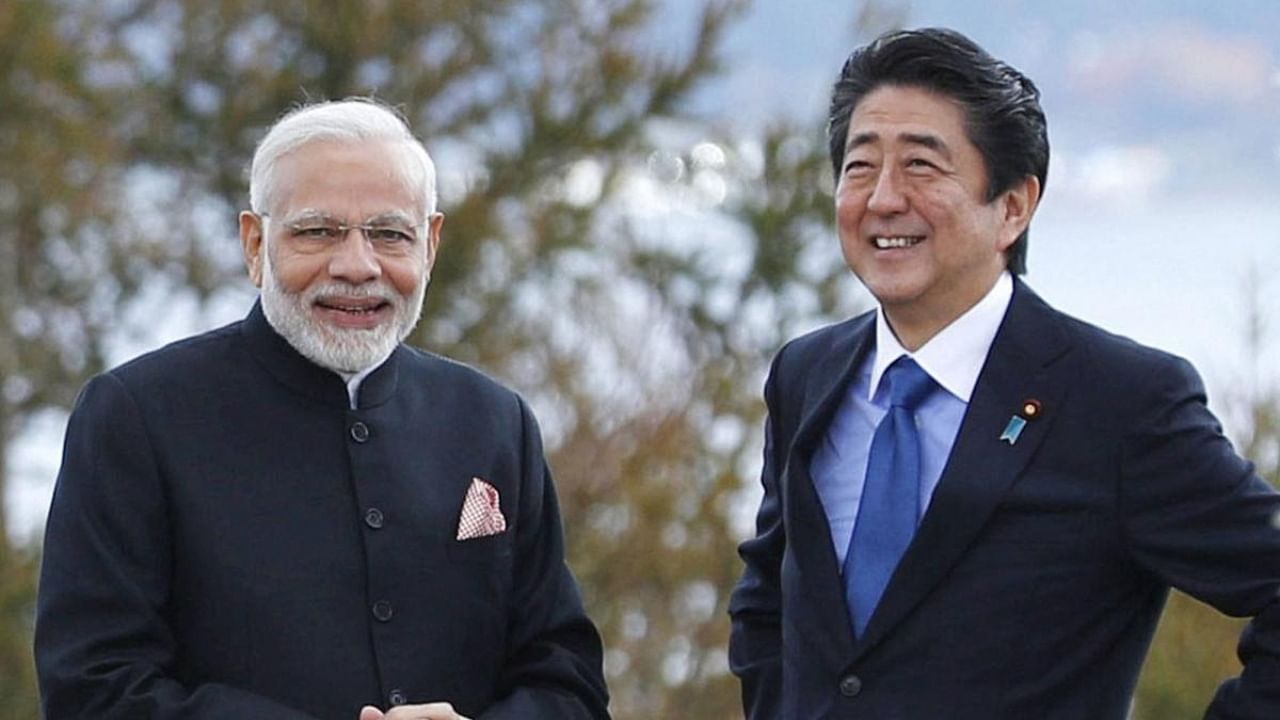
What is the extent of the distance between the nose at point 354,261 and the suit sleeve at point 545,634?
41cm

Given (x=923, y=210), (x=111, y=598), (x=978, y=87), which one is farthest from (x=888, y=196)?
(x=111, y=598)

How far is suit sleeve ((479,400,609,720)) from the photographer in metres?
3.41

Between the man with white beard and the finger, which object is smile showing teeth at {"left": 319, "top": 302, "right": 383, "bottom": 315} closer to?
the man with white beard

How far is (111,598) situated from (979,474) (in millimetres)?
1141

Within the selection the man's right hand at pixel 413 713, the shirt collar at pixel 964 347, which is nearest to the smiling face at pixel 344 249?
the man's right hand at pixel 413 713

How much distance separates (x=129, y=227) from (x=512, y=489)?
10812 mm

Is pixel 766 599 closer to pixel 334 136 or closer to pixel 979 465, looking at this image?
pixel 979 465

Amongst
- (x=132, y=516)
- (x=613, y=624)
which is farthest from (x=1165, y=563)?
(x=613, y=624)

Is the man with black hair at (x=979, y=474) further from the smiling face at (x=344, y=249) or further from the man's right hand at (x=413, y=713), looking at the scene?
the smiling face at (x=344, y=249)

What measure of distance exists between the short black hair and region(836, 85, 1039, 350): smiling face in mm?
14

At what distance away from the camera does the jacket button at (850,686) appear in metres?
3.13

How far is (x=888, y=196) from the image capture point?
3.16 m

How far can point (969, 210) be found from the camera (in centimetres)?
316

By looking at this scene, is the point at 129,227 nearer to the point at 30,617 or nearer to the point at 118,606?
the point at 30,617
